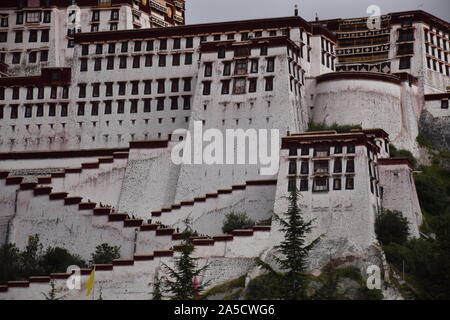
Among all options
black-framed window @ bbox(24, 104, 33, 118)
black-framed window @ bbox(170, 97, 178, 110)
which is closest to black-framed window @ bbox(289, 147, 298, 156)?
black-framed window @ bbox(170, 97, 178, 110)

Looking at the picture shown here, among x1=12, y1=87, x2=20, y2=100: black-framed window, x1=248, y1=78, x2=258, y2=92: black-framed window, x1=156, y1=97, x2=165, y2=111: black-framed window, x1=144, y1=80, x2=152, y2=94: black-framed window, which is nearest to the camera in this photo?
x1=248, y1=78, x2=258, y2=92: black-framed window

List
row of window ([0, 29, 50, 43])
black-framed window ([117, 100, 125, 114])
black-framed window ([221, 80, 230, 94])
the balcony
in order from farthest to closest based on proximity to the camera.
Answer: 1. the balcony
2. row of window ([0, 29, 50, 43])
3. black-framed window ([117, 100, 125, 114])
4. black-framed window ([221, 80, 230, 94])

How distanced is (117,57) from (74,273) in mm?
25282

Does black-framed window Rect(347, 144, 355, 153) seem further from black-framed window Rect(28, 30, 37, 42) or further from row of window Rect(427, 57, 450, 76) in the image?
black-framed window Rect(28, 30, 37, 42)

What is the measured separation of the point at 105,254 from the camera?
75062 millimetres

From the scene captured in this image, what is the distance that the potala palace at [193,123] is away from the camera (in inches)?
Result: 2825

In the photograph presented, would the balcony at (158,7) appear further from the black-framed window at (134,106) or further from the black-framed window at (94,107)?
the black-framed window at (134,106)

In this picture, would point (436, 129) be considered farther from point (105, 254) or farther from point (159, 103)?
point (105, 254)

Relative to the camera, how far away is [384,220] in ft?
237

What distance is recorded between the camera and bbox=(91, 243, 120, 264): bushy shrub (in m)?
74.7

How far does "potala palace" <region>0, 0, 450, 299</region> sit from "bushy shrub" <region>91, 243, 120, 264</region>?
30.7 inches
